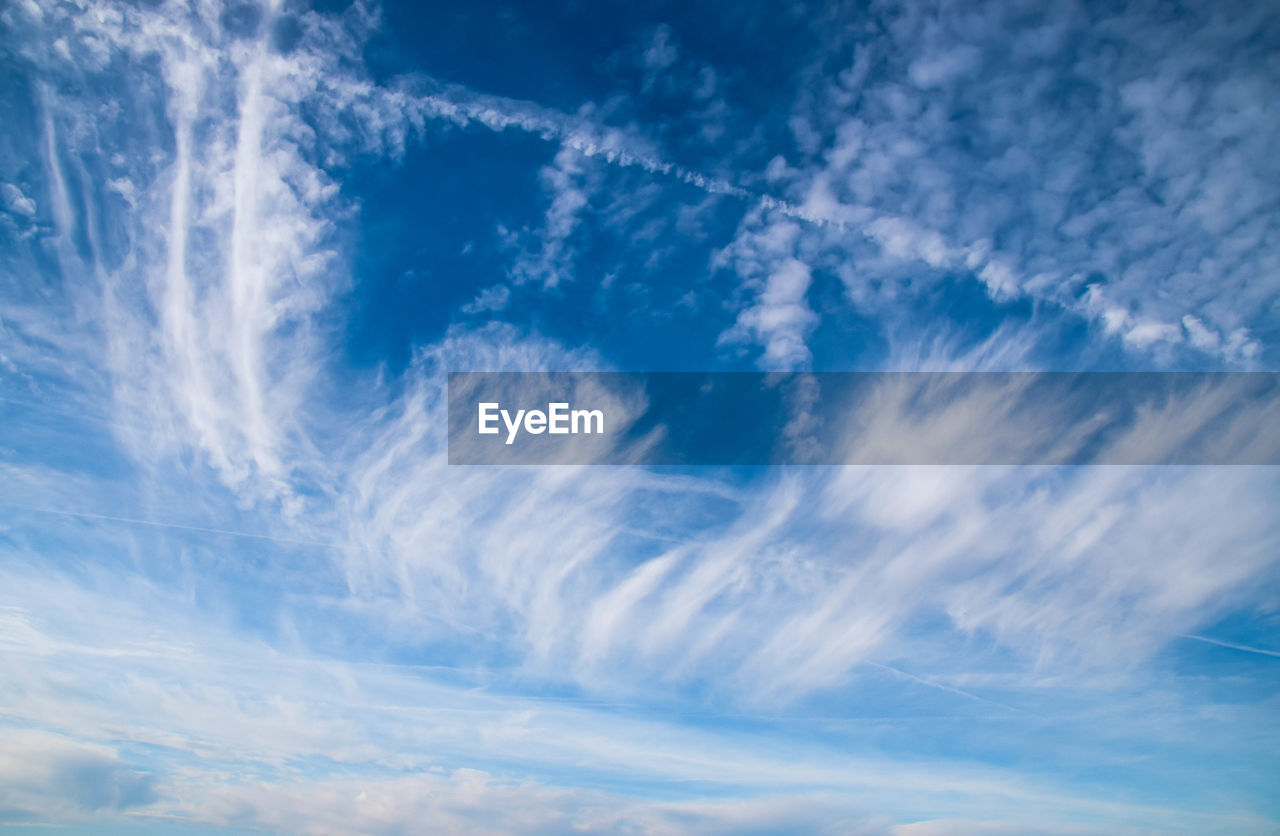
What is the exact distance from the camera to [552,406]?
59.8m

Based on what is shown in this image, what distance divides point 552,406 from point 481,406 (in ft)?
18.6

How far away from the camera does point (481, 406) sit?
60.3m
